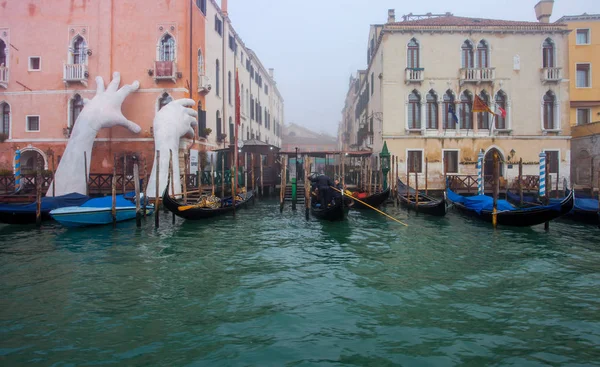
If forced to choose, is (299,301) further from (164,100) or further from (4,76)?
(4,76)

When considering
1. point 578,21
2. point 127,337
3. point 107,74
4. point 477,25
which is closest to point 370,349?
point 127,337

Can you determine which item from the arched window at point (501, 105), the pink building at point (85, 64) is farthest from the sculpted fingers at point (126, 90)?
the arched window at point (501, 105)

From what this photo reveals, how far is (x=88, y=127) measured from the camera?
578 inches

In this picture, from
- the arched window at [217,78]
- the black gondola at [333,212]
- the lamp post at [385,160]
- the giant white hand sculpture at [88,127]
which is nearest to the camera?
the black gondola at [333,212]

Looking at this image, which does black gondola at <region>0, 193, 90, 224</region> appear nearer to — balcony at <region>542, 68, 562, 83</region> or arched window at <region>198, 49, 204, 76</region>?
arched window at <region>198, 49, 204, 76</region>

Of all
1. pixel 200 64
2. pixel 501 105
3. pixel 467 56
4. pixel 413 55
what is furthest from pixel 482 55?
pixel 200 64

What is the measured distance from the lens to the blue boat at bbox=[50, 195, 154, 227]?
10664 millimetres

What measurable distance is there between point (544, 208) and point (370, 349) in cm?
817

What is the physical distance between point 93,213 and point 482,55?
17.0 m

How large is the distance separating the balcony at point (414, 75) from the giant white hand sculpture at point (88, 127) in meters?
11.5

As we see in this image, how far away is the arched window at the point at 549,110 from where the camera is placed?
18.6 meters

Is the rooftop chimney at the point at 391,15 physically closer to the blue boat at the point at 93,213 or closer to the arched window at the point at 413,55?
the arched window at the point at 413,55

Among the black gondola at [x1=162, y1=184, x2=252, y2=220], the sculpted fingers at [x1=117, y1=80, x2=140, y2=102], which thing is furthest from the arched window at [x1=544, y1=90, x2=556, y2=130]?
the sculpted fingers at [x1=117, y1=80, x2=140, y2=102]

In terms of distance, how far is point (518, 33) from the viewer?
18.3 m
